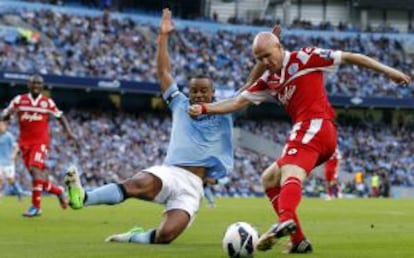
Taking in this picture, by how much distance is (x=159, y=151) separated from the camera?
53.0m

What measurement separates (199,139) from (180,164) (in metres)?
0.36

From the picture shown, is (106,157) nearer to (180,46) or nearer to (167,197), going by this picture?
(180,46)

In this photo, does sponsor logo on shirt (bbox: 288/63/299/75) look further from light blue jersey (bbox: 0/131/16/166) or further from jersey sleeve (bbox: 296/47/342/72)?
light blue jersey (bbox: 0/131/16/166)

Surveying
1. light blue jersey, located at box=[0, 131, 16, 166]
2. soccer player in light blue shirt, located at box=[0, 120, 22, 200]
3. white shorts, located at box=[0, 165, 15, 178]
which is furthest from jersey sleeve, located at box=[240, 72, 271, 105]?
white shorts, located at box=[0, 165, 15, 178]

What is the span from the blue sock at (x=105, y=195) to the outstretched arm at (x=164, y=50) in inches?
61.2

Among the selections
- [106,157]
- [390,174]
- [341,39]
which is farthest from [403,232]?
[341,39]

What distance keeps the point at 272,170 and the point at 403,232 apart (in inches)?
192

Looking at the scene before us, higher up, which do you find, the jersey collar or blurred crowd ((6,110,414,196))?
the jersey collar

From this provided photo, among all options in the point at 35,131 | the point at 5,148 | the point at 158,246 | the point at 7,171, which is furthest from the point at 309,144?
the point at 7,171

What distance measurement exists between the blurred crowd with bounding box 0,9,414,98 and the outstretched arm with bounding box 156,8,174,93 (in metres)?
41.5

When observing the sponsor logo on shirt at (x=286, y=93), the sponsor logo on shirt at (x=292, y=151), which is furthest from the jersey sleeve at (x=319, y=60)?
the sponsor logo on shirt at (x=292, y=151)

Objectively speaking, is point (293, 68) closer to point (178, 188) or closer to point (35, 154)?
point (178, 188)

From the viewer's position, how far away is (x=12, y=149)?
29.1 meters

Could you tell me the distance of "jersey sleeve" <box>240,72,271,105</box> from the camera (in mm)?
9773
